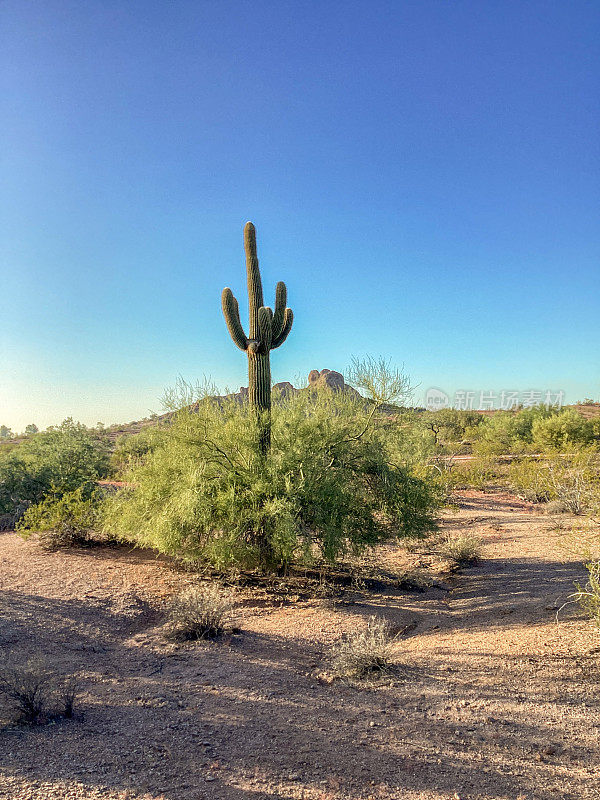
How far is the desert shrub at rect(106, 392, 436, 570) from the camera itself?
8.70 meters

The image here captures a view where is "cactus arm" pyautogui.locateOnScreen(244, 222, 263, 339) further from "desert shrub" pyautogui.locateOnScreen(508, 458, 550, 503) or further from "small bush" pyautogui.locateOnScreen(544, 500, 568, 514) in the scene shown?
"desert shrub" pyautogui.locateOnScreen(508, 458, 550, 503)

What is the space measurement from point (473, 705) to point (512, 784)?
1163mm

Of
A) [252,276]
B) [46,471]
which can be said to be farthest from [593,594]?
[46,471]

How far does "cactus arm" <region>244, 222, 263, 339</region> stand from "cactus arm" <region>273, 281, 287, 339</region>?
0.49 m

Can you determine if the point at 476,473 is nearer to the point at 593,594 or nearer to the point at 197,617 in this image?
the point at 593,594

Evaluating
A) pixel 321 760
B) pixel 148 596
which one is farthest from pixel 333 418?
pixel 321 760

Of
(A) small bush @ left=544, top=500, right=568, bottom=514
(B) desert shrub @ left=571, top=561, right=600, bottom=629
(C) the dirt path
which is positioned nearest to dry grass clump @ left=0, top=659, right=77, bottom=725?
(C) the dirt path

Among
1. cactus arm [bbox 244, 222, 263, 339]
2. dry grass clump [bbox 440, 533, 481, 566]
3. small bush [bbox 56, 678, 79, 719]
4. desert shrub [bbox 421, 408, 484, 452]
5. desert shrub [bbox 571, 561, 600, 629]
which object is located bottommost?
dry grass clump [bbox 440, 533, 481, 566]

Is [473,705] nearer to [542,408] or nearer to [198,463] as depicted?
[198,463]

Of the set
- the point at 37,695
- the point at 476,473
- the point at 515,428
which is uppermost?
the point at 515,428

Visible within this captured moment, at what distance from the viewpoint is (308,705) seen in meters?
5.15

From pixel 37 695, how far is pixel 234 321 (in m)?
7.75

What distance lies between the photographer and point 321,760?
163 inches

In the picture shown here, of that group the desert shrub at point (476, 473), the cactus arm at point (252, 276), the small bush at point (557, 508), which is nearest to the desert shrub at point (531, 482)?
the small bush at point (557, 508)
